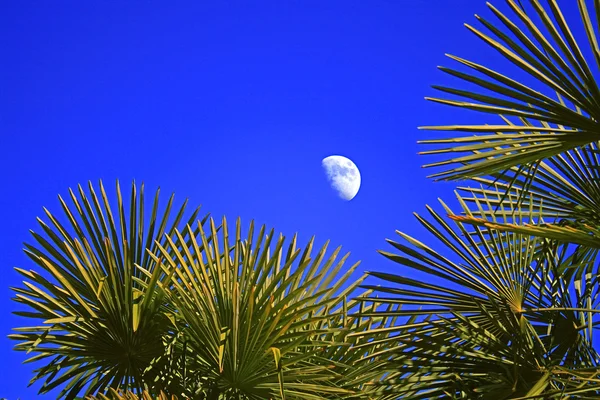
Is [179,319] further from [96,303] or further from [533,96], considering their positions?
[533,96]

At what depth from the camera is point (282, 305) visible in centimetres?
312

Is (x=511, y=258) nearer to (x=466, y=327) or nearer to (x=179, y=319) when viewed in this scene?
(x=466, y=327)

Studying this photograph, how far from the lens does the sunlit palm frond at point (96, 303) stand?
324cm

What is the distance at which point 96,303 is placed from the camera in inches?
131

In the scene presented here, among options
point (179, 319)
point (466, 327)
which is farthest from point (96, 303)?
point (466, 327)

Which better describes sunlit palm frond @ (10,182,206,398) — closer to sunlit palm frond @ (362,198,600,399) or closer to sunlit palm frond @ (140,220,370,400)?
sunlit palm frond @ (140,220,370,400)

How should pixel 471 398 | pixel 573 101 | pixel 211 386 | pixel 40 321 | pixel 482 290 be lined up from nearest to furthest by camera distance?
pixel 573 101 → pixel 471 398 → pixel 482 290 → pixel 211 386 → pixel 40 321

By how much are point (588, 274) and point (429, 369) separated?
A: 4.04 feet

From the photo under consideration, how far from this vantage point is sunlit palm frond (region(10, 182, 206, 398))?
10.6 feet

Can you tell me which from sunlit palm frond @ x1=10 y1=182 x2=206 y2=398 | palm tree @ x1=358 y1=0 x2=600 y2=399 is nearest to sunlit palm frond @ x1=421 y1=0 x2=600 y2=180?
palm tree @ x1=358 y1=0 x2=600 y2=399

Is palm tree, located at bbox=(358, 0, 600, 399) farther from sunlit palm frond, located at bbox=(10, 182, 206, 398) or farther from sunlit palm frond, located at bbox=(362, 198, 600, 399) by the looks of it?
sunlit palm frond, located at bbox=(10, 182, 206, 398)

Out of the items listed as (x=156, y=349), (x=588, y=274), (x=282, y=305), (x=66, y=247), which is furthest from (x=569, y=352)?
(x=66, y=247)

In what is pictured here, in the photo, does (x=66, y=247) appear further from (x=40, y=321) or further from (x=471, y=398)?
(x=471, y=398)

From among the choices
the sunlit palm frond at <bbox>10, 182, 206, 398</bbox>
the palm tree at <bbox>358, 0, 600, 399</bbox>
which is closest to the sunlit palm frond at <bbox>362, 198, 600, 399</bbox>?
the palm tree at <bbox>358, 0, 600, 399</bbox>
